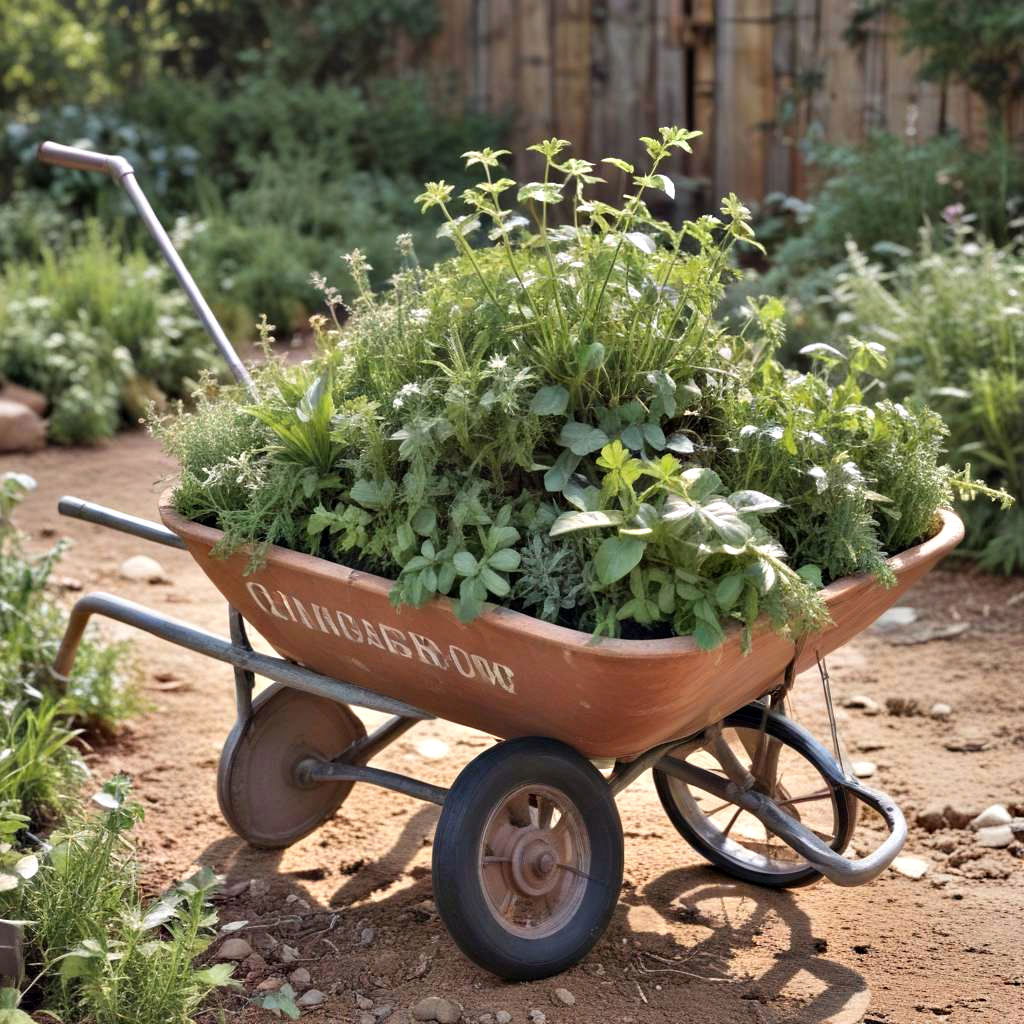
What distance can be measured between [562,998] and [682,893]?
1.74 feet

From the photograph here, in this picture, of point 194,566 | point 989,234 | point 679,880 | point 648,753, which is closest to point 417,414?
point 648,753

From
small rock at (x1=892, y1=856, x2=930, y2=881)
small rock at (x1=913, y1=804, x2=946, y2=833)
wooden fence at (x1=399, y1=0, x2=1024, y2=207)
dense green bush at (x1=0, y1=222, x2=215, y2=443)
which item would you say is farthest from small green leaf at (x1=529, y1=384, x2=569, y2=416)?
wooden fence at (x1=399, y1=0, x2=1024, y2=207)

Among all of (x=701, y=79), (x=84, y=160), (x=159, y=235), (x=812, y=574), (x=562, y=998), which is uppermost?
(x=701, y=79)

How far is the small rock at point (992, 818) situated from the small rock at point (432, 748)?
3.87ft

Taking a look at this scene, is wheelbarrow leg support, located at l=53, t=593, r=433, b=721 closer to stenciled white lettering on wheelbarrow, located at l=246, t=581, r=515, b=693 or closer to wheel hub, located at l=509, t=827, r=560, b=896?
stenciled white lettering on wheelbarrow, located at l=246, t=581, r=515, b=693

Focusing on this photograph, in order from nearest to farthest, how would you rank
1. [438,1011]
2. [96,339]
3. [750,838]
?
1. [438,1011]
2. [750,838]
3. [96,339]

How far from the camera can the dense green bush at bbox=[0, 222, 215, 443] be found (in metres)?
5.61

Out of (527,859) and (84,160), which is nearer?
(527,859)

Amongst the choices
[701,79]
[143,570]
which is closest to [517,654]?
[143,570]

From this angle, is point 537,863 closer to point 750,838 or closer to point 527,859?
point 527,859

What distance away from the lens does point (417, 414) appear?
2.22 meters

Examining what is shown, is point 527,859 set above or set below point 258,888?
above

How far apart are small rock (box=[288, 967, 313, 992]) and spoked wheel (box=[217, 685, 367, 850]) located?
15.6 inches

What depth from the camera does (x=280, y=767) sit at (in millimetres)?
2793
